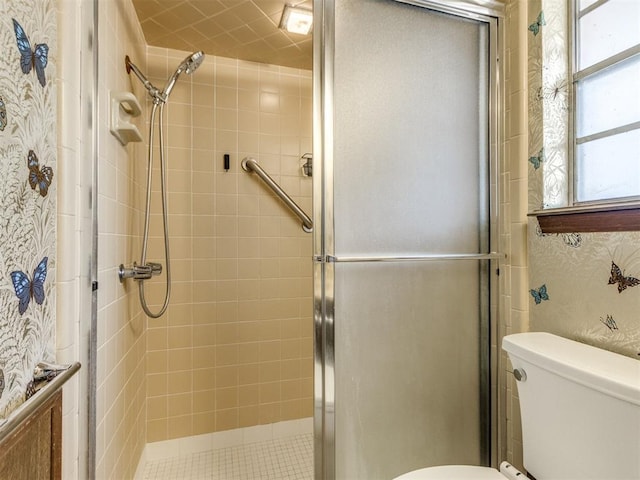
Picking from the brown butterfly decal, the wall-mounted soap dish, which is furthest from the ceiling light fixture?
the brown butterfly decal

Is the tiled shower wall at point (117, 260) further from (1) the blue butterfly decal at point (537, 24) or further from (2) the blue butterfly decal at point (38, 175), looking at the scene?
(1) the blue butterfly decal at point (537, 24)

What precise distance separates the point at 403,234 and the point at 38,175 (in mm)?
939

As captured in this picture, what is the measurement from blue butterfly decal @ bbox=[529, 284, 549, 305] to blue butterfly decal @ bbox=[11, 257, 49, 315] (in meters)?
1.35

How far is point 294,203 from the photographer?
191cm

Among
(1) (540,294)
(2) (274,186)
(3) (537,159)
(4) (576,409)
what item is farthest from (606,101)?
(2) (274,186)

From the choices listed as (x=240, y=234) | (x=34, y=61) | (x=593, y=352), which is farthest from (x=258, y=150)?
(x=593, y=352)

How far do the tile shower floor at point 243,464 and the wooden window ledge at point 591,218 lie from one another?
1534mm

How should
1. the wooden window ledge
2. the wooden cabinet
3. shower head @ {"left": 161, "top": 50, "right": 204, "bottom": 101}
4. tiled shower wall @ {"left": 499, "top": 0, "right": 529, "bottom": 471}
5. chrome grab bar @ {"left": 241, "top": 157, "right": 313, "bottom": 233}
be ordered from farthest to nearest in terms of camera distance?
chrome grab bar @ {"left": 241, "top": 157, "right": 313, "bottom": 233} < shower head @ {"left": 161, "top": 50, "right": 204, "bottom": 101} < tiled shower wall @ {"left": 499, "top": 0, "right": 529, "bottom": 471} < the wooden window ledge < the wooden cabinet

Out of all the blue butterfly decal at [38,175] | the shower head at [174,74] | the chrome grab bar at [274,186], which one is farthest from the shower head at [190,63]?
the blue butterfly decal at [38,175]

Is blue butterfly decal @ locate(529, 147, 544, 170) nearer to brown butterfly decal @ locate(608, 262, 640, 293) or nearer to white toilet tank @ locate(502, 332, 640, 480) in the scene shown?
brown butterfly decal @ locate(608, 262, 640, 293)

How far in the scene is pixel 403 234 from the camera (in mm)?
1094

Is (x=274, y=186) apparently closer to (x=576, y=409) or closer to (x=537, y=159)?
(x=537, y=159)

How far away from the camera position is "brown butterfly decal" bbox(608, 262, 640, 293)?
2.79ft

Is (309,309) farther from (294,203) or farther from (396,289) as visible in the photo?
(396,289)
